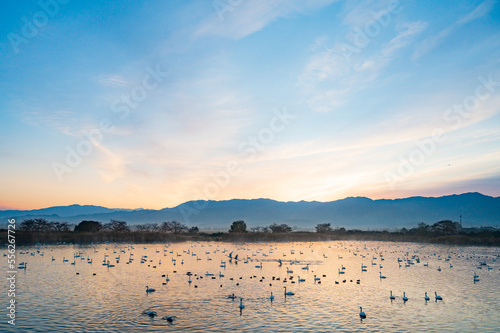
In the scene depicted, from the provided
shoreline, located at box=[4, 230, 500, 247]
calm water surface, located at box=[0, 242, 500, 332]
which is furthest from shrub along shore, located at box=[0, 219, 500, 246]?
calm water surface, located at box=[0, 242, 500, 332]

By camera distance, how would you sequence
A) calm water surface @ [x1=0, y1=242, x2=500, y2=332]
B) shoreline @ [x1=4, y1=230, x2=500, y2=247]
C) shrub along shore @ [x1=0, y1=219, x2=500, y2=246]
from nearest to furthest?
calm water surface @ [x1=0, y1=242, x2=500, y2=332], shoreline @ [x1=4, y1=230, x2=500, y2=247], shrub along shore @ [x1=0, y1=219, x2=500, y2=246]

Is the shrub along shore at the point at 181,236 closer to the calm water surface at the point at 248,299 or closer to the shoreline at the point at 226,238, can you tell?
the shoreline at the point at 226,238

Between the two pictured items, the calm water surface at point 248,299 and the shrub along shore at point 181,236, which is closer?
the calm water surface at point 248,299

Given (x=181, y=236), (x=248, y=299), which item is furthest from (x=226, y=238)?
(x=248, y=299)

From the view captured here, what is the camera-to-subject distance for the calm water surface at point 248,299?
693 inches

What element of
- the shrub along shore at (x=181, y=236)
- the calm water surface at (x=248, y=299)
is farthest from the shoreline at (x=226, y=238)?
the calm water surface at (x=248, y=299)

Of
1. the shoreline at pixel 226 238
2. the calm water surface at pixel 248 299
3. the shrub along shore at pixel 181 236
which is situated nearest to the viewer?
the calm water surface at pixel 248 299

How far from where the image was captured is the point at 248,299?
23000 mm

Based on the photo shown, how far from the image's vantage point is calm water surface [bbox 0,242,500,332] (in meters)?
17.6

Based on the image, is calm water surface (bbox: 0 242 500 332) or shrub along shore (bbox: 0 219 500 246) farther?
shrub along shore (bbox: 0 219 500 246)

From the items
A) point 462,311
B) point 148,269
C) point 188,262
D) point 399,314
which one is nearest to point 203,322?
point 399,314

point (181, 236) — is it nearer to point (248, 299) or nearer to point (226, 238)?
point (226, 238)

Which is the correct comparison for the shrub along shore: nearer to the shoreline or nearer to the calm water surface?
the shoreline

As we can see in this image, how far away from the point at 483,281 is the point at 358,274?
10.5 metres
